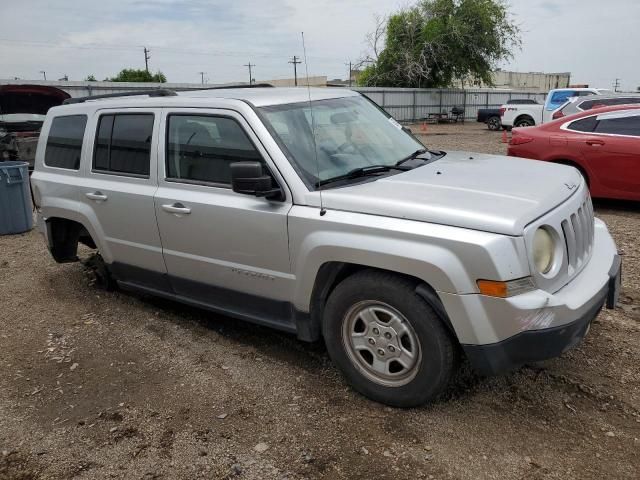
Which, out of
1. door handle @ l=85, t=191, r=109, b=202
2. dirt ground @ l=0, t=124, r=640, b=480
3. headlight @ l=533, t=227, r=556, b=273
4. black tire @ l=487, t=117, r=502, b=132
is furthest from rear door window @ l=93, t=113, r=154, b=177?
black tire @ l=487, t=117, r=502, b=132

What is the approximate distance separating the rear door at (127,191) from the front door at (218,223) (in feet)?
0.46

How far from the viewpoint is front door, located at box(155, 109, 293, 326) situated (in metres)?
3.60

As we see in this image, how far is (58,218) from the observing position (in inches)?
204

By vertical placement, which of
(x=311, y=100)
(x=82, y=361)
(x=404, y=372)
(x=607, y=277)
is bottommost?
(x=82, y=361)

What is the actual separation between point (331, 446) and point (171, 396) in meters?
1.15

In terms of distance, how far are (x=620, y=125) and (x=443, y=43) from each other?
31697mm

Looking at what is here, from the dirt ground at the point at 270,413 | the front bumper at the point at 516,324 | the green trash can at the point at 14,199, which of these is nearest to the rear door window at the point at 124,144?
the dirt ground at the point at 270,413

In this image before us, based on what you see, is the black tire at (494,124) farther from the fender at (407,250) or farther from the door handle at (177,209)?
the fender at (407,250)

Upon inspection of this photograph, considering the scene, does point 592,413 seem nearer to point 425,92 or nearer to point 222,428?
point 222,428

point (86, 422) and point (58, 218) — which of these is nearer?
point (86, 422)

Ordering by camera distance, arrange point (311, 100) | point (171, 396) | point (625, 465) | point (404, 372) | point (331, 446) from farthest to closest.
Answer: point (311, 100)
point (171, 396)
point (404, 372)
point (331, 446)
point (625, 465)

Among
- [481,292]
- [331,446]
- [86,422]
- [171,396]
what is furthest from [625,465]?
[86,422]

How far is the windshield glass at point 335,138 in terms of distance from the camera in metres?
3.60

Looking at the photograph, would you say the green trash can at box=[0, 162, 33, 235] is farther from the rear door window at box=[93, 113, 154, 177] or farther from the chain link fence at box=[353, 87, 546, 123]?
the chain link fence at box=[353, 87, 546, 123]
